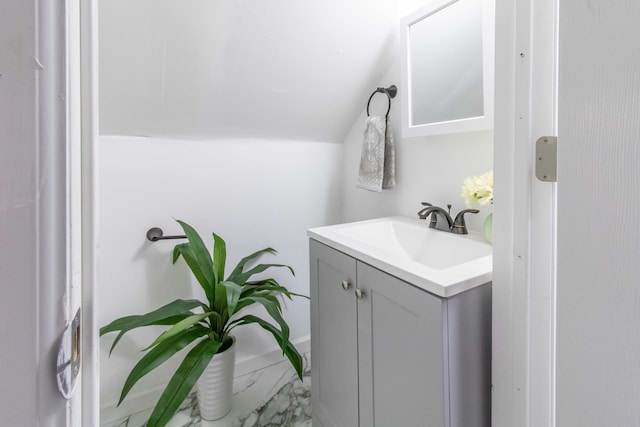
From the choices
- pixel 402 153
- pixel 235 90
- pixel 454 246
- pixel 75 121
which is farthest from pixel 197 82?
pixel 454 246

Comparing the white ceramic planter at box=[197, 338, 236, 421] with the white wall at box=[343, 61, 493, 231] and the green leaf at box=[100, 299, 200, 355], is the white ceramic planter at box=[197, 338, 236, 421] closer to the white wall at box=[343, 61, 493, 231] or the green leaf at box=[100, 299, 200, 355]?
the green leaf at box=[100, 299, 200, 355]

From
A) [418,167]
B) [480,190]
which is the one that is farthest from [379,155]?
[480,190]

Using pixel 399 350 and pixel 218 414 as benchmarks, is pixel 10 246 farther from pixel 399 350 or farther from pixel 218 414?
pixel 218 414

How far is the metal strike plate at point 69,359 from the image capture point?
28 centimetres

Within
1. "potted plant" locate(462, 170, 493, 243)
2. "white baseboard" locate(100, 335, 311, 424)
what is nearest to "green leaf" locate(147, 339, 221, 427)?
"white baseboard" locate(100, 335, 311, 424)

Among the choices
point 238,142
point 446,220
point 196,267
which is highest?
point 238,142

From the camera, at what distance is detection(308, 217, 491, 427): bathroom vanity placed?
735 mm

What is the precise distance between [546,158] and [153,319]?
4.56 feet

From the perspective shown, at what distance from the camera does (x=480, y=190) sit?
101cm

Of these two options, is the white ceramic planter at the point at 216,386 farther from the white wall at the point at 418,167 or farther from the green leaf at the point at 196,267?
the white wall at the point at 418,167

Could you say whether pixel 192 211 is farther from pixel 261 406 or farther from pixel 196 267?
pixel 261 406

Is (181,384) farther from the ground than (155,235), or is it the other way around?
(155,235)

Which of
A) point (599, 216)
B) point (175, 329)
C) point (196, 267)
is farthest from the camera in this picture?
point (196, 267)

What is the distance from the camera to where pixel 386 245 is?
1.37 meters
